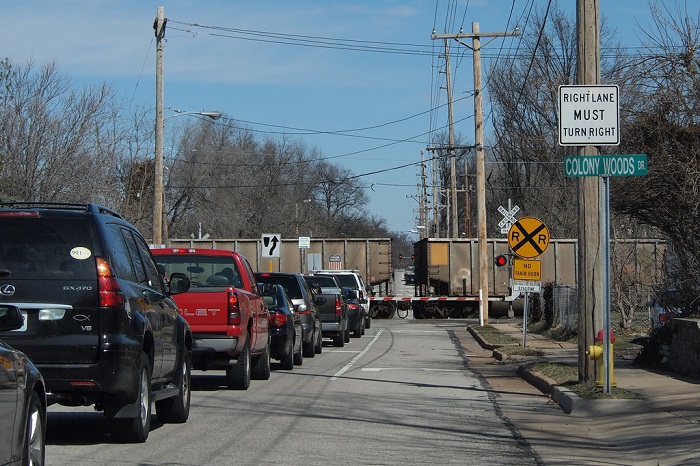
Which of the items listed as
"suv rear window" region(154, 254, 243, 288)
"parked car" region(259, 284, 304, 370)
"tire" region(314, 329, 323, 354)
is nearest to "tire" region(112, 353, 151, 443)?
"suv rear window" region(154, 254, 243, 288)

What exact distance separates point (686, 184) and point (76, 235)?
31.2 feet

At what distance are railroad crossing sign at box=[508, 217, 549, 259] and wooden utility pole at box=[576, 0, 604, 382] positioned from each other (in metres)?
7.84

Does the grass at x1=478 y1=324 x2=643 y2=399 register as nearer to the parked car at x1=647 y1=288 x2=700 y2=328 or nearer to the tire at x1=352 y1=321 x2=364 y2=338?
the parked car at x1=647 y1=288 x2=700 y2=328

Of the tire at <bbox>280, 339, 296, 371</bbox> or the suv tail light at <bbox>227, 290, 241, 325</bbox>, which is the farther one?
the tire at <bbox>280, 339, 296, 371</bbox>

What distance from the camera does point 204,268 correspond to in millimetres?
14133

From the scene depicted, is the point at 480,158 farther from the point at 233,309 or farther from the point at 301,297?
the point at 233,309

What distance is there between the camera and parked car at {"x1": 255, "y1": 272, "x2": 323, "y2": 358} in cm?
1991

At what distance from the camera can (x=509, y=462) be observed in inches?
335

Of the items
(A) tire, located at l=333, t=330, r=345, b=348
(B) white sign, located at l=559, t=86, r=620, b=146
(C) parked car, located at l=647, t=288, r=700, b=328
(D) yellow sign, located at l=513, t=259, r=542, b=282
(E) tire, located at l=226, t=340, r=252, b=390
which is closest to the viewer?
(B) white sign, located at l=559, t=86, r=620, b=146

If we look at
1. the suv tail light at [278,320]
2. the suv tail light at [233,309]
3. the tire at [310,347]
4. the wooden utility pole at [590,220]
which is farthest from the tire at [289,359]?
the wooden utility pole at [590,220]

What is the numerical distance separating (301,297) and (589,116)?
9085 mm

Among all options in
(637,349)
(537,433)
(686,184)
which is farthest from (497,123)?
(537,433)

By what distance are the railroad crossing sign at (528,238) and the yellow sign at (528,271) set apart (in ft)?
1.70

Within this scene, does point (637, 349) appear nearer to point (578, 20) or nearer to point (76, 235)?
point (578, 20)
